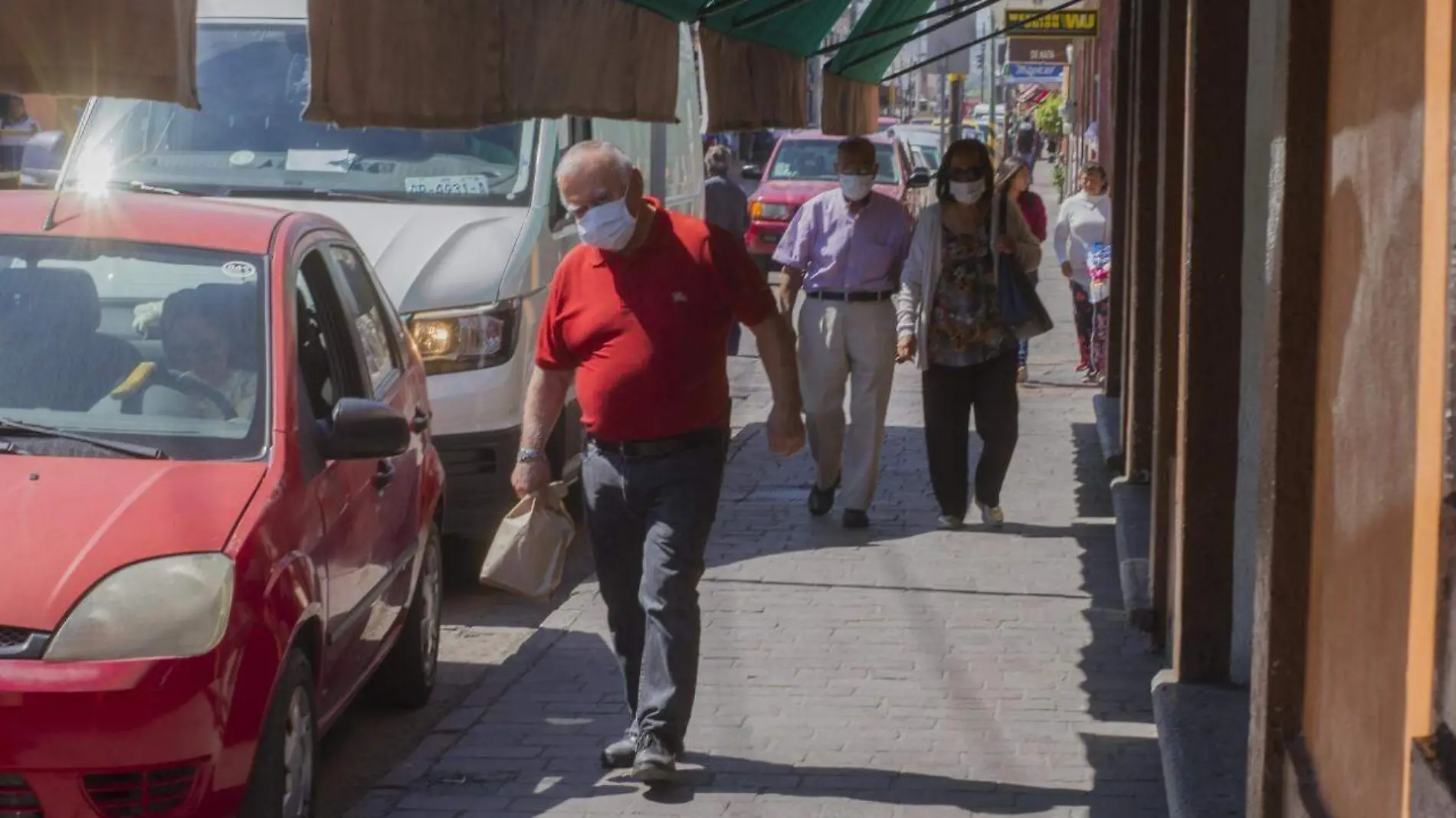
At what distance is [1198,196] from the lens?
630 centimetres

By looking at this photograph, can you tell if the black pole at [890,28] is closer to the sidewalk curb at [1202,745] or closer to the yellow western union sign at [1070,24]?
the sidewalk curb at [1202,745]

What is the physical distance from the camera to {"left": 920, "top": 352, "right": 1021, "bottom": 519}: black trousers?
33.0 feet

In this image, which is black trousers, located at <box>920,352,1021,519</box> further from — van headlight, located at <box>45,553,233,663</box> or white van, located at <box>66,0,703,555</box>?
van headlight, located at <box>45,553,233,663</box>

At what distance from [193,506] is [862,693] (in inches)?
115

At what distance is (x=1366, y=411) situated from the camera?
3377mm

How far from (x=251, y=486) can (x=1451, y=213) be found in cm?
332

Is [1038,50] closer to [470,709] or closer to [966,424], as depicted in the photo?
[966,424]

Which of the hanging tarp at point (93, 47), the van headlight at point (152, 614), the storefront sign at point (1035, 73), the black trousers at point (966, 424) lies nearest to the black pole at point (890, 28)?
the black trousers at point (966, 424)

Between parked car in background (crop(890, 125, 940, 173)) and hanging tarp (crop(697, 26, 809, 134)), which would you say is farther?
parked car in background (crop(890, 125, 940, 173))

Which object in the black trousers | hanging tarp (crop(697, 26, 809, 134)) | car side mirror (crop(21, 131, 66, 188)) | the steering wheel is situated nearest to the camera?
the steering wheel

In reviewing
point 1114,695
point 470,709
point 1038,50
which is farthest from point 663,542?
point 1038,50

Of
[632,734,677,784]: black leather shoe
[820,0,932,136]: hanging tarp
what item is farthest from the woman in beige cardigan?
[632,734,677,784]: black leather shoe

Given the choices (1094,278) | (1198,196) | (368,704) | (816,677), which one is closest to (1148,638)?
(816,677)

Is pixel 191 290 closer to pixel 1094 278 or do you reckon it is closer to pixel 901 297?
pixel 901 297
